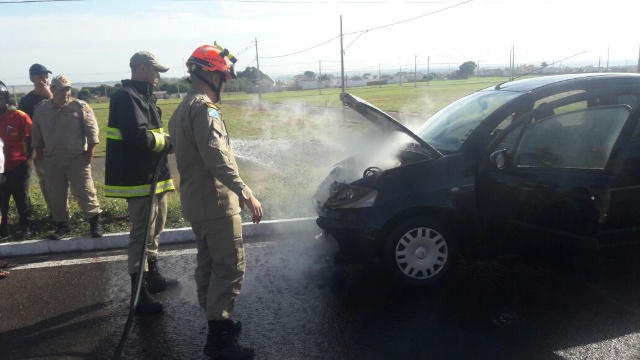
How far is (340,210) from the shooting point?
4.45 meters

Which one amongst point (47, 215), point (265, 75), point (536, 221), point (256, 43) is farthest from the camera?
point (265, 75)

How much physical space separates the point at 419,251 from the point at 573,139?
58.9 inches

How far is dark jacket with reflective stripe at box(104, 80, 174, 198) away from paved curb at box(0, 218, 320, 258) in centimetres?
181

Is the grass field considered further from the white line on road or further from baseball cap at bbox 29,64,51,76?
baseball cap at bbox 29,64,51,76

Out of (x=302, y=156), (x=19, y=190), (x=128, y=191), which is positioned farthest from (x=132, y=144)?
(x=302, y=156)

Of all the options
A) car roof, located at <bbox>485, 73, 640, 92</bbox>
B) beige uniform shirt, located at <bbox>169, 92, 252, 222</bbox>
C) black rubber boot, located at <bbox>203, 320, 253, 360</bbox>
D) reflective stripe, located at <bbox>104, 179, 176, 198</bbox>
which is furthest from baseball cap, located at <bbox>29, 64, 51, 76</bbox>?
car roof, located at <bbox>485, 73, 640, 92</bbox>

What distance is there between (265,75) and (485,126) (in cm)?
3294

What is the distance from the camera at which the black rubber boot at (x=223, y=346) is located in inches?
137

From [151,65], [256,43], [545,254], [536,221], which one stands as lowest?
[545,254]

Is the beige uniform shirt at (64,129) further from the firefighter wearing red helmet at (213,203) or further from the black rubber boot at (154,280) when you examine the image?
the firefighter wearing red helmet at (213,203)

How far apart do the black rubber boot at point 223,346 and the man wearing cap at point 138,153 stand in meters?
0.93

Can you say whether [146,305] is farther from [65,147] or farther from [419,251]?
[65,147]

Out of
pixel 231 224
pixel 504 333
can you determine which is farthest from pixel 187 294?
pixel 504 333

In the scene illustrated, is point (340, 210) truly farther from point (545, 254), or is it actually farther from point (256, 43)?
point (256, 43)
